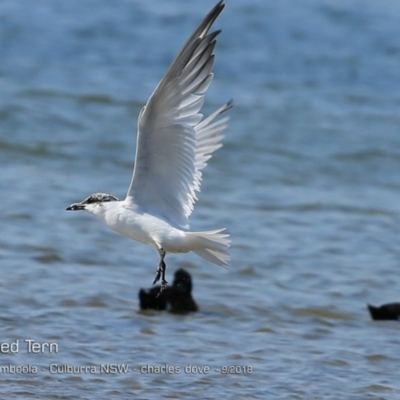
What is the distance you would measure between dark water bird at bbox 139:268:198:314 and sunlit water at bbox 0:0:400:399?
0.14 m

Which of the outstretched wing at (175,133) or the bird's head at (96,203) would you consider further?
the bird's head at (96,203)

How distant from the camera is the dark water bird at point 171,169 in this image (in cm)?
650

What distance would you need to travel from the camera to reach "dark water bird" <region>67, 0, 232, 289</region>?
6.50 m

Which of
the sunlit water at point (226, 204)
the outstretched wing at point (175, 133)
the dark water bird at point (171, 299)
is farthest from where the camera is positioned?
the dark water bird at point (171, 299)

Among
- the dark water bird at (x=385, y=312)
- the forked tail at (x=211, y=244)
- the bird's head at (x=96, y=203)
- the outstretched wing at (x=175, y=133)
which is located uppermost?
the outstretched wing at (x=175, y=133)

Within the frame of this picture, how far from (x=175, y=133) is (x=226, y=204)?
17.7 ft

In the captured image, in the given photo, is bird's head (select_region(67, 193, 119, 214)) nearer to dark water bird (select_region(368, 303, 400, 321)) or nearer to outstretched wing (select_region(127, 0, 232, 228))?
outstretched wing (select_region(127, 0, 232, 228))

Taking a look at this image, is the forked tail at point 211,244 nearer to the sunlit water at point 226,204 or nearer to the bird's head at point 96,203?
the bird's head at point 96,203

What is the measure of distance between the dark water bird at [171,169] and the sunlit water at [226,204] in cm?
96

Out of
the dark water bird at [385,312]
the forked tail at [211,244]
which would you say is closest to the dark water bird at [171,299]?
the dark water bird at [385,312]

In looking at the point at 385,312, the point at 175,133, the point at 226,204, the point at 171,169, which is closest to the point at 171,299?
the point at 385,312

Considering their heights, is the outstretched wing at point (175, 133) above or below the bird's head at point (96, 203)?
above

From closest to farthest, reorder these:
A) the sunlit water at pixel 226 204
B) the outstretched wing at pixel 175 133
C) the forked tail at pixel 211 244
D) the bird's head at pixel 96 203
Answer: the outstretched wing at pixel 175 133, the forked tail at pixel 211 244, the bird's head at pixel 96 203, the sunlit water at pixel 226 204

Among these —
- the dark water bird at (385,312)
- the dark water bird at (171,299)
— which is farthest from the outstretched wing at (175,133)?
the dark water bird at (385,312)
